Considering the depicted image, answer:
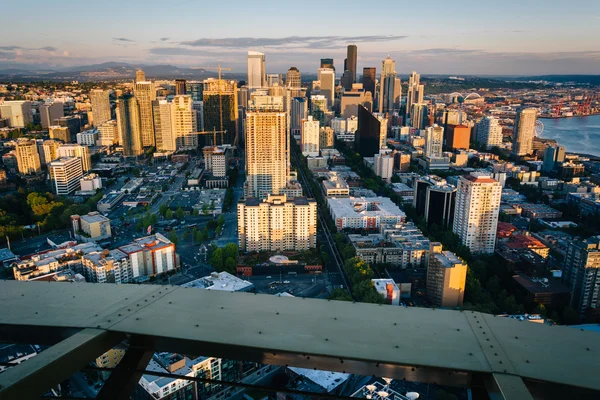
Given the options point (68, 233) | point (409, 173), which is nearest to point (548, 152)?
point (409, 173)

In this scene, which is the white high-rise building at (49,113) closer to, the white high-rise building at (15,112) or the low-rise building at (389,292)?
the white high-rise building at (15,112)

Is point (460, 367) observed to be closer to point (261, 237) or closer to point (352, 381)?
point (352, 381)

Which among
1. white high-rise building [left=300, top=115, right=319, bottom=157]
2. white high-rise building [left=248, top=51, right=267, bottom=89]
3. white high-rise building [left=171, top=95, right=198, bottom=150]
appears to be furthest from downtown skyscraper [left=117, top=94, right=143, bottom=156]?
white high-rise building [left=248, top=51, right=267, bottom=89]

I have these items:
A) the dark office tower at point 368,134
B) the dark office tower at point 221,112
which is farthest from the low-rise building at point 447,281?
the dark office tower at point 221,112

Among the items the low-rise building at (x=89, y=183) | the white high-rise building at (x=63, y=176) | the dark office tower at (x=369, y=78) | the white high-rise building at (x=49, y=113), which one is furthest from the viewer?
the dark office tower at (x=369, y=78)

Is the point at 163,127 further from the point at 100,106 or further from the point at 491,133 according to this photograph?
the point at 491,133

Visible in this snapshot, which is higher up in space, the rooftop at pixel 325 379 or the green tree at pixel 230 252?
the green tree at pixel 230 252
